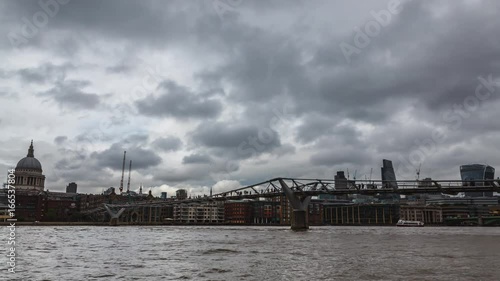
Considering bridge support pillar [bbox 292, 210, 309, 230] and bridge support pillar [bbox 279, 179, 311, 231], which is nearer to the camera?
bridge support pillar [bbox 279, 179, 311, 231]

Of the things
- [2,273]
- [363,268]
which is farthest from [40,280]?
[363,268]

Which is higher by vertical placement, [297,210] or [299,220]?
[297,210]

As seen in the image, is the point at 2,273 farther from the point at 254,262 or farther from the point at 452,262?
the point at 452,262

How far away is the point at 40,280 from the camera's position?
21641mm

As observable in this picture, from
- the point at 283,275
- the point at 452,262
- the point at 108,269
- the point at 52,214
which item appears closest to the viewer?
the point at 283,275

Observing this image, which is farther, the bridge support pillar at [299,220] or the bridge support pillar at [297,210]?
the bridge support pillar at [299,220]

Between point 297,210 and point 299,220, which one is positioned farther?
point 299,220

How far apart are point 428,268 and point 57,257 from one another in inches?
1065

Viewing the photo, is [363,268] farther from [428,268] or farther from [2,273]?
[2,273]

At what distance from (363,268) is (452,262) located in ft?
26.6

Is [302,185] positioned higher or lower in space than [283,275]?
higher

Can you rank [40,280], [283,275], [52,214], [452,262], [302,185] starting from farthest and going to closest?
[52,214]
[302,185]
[452,262]
[283,275]
[40,280]

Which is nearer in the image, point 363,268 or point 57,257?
point 363,268

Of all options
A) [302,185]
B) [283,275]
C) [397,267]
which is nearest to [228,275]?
[283,275]
